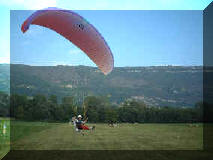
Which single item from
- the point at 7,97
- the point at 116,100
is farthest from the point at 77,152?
the point at 116,100

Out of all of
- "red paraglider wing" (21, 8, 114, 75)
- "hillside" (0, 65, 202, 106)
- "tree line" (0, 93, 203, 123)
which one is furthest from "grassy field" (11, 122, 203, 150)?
"hillside" (0, 65, 202, 106)

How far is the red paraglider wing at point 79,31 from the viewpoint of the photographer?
686 centimetres

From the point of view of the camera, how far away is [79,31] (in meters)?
7.29

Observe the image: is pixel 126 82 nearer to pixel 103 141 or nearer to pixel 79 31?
pixel 103 141

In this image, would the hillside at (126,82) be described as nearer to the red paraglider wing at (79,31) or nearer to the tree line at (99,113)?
the tree line at (99,113)

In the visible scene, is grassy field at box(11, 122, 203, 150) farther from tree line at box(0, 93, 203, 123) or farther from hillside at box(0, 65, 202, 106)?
hillside at box(0, 65, 202, 106)

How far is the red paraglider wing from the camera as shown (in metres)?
6.86

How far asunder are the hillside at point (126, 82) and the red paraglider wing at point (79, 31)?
50444 mm

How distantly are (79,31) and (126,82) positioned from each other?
64458 mm

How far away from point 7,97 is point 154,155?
42.0 meters

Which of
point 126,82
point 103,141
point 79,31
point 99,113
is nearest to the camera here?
point 79,31

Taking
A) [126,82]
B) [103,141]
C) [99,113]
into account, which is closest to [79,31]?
[103,141]

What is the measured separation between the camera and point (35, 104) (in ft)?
140

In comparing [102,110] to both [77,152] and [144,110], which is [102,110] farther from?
[77,152]
